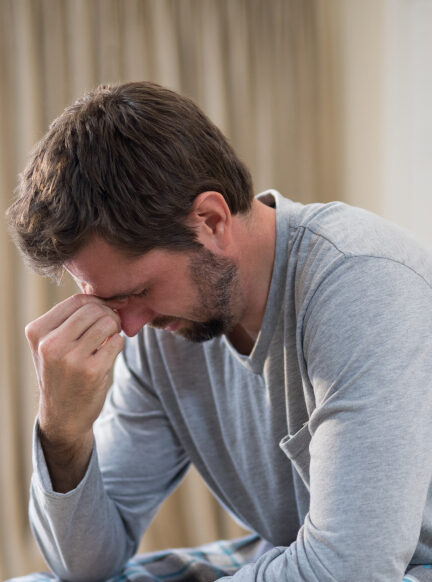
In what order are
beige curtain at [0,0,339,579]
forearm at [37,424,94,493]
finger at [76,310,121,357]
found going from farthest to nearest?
beige curtain at [0,0,339,579] → forearm at [37,424,94,493] → finger at [76,310,121,357]

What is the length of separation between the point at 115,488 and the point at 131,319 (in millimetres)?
437

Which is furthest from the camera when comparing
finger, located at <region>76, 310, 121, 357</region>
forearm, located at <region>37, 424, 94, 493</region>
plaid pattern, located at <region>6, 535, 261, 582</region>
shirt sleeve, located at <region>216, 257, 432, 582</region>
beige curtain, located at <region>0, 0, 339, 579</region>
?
beige curtain, located at <region>0, 0, 339, 579</region>

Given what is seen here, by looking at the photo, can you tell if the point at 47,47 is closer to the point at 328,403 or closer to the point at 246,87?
the point at 246,87

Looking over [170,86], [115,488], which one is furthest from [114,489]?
[170,86]

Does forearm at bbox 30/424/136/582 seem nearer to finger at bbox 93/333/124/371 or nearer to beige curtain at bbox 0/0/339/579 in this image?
finger at bbox 93/333/124/371

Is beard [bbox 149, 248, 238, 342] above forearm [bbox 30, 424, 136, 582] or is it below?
above

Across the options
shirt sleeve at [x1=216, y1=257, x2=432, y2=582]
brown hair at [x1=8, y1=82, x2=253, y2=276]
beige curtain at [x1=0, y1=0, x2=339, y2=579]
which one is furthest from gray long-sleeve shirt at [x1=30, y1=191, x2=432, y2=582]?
beige curtain at [x1=0, y1=0, x2=339, y2=579]

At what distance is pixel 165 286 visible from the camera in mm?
1130

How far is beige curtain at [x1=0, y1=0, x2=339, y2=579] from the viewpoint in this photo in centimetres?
229

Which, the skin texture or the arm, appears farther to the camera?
the arm

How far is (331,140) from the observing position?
9.35 feet

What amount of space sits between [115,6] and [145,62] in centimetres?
21

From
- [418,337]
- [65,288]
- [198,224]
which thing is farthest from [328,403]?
[65,288]

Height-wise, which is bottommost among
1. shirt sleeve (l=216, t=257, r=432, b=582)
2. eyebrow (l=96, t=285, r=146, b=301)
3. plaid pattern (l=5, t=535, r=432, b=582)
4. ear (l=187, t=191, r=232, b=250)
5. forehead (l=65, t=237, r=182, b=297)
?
plaid pattern (l=5, t=535, r=432, b=582)
